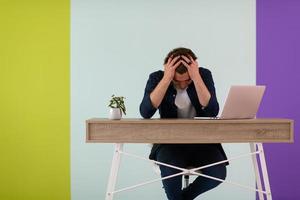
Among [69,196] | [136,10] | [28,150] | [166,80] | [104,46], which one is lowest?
[69,196]

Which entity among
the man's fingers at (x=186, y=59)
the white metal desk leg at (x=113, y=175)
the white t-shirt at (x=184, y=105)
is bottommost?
the white metal desk leg at (x=113, y=175)

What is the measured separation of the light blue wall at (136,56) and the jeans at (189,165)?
3.61ft

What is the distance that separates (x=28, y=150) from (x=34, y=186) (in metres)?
0.30

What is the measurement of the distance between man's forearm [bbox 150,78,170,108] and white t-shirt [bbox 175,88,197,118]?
0.53ft

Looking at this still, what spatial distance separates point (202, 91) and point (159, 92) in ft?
0.79

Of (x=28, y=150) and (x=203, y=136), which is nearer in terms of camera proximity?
(x=203, y=136)

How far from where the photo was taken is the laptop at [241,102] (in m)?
2.25

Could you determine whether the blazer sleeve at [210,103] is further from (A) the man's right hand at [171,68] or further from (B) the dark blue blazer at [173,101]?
(A) the man's right hand at [171,68]

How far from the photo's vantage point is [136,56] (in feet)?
11.8

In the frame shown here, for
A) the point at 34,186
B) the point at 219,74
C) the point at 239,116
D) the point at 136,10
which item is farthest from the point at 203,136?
the point at 34,186

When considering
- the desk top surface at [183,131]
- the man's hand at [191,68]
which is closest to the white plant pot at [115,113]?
the desk top surface at [183,131]

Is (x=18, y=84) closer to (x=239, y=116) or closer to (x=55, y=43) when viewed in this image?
(x=55, y=43)

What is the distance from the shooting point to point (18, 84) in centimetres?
366

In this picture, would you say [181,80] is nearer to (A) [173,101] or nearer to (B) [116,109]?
(A) [173,101]
